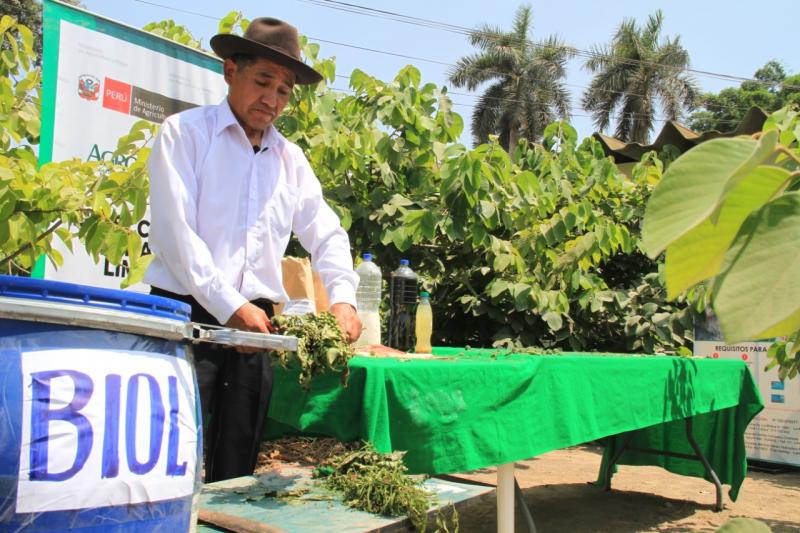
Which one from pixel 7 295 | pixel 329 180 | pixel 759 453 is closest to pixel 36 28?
pixel 329 180

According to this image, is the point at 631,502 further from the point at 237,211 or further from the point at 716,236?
the point at 716,236

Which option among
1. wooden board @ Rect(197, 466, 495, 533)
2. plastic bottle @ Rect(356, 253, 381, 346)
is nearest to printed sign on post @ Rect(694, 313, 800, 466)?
plastic bottle @ Rect(356, 253, 381, 346)

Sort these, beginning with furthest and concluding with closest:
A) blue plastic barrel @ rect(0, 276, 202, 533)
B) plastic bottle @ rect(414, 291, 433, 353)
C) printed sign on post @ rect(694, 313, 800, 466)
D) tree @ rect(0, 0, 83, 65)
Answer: tree @ rect(0, 0, 83, 65)
printed sign on post @ rect(694, 313, 800, 466)
plastic bottle @ rect(414, 291, 433, 353)
blue plastic barrel @ rect(0, 276, 202, 533)

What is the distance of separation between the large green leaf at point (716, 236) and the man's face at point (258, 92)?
1.86 meters

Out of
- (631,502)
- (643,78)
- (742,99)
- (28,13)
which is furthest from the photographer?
(742,99)

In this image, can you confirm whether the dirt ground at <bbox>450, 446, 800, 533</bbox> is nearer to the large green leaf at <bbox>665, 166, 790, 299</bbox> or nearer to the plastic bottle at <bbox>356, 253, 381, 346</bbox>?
the plastic bottle at <bbox>356, 253, 381, 346</bbox>

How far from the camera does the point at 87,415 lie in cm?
101

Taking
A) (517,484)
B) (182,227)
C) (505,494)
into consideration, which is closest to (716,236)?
(182,227)

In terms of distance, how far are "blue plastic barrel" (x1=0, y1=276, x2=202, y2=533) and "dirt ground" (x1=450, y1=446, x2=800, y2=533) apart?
9.19 ft

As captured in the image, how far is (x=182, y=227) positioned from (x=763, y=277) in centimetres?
167

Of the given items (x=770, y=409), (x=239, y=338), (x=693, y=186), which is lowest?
(x=770, y=409)

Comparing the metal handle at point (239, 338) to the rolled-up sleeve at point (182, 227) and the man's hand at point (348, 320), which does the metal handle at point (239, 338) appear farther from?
the man's hand at point (348, 320)

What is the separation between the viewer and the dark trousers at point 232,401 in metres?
2.01

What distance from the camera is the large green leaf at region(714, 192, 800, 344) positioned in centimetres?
31
